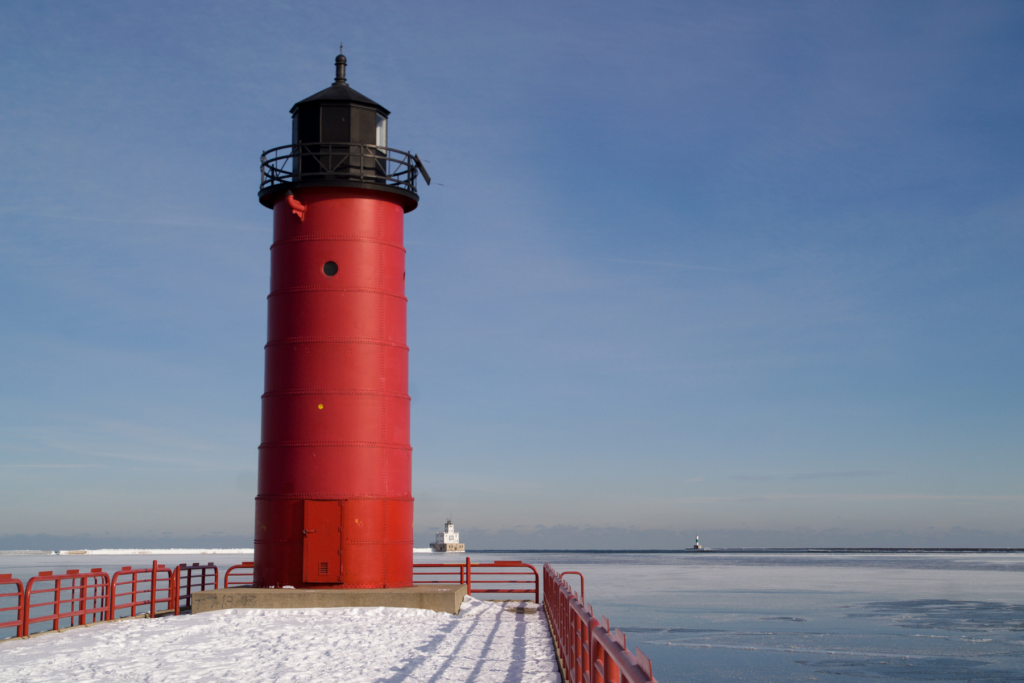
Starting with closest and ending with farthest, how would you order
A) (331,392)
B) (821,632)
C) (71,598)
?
(331,392) < (71,598) < (821,632)

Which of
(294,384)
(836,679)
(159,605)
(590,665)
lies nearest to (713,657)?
(836,679)

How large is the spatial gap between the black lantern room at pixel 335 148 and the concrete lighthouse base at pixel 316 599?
742 cm

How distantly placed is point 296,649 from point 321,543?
168 inches

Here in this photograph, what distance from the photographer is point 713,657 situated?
65.1 ft

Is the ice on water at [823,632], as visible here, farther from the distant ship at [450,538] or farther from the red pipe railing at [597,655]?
the distant ship at [450,538]

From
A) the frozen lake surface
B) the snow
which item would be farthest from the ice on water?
the snow

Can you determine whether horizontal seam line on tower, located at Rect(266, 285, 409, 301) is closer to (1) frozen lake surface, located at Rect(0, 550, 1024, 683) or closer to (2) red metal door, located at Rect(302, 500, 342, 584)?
(2) red metal door, located at Rect(302, 500, 342, 584)

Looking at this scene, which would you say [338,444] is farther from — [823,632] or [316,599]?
[823,632]

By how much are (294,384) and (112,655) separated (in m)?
6.20

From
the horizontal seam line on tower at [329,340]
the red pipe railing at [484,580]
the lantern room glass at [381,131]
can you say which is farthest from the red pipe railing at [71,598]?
the lantern room glass at [381,131]

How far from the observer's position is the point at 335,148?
17203 mm

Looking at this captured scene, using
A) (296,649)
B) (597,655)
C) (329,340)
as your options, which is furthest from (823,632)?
(597,655)

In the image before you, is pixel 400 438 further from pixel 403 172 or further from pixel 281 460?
pixel 403 172

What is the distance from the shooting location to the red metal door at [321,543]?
1600 centimetres
